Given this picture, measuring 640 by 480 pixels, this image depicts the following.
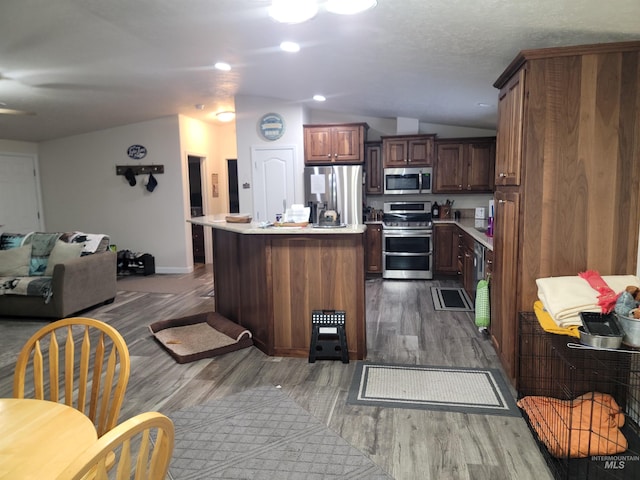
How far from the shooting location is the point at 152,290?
601 cm

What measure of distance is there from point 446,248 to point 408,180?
115 centimetres

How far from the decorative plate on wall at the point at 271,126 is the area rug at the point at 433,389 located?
159 inches

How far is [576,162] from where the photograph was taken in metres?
2.57

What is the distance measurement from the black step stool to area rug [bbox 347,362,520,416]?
195 millimetres

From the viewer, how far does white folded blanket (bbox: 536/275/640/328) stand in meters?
2.26

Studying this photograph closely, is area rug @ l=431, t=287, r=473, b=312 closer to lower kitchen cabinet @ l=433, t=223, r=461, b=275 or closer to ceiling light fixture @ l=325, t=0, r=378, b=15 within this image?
lower kitchen cabinet @ l=433, t=223, r=461, b=275

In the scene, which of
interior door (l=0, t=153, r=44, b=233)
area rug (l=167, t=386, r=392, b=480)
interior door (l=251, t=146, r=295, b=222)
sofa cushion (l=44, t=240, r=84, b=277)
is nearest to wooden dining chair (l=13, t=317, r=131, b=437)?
area rug (l=167, t=386, r=392, b=480)

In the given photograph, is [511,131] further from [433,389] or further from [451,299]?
[451,299]

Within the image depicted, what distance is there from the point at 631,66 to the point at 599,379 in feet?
5.89

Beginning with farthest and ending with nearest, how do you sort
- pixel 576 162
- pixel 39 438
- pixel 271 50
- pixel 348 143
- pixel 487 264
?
pixel 348 143 < pixel 487 264 < pixel 271 50 < pixel 576 162 < pixel 39 438

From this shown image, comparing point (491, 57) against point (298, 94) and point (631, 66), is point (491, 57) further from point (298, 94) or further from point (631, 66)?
point (298, 94)

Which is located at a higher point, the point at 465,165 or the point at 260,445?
the point at 465,165

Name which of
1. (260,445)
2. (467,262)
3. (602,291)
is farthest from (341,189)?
(260,445)

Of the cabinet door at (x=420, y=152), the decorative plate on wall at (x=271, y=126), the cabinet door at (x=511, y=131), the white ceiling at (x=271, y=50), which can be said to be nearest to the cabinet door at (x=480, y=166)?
the white ceiling at (x=271, y=50)
